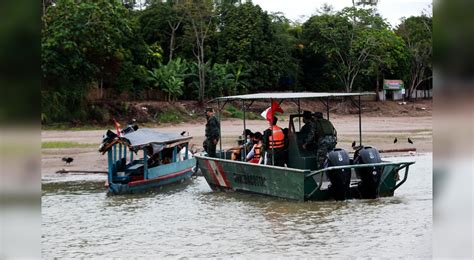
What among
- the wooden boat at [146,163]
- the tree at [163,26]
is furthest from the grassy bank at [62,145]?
the tree at [163,26]

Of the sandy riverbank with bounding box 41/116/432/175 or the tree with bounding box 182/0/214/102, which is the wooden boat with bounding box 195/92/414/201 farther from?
the tree with bounding box 182/0/214/102

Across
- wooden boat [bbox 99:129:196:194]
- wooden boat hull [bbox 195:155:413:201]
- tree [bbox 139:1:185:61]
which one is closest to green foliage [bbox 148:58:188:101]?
tree [bbox 139:1:185:61]

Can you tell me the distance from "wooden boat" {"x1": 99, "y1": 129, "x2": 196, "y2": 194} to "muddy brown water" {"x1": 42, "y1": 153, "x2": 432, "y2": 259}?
0.29 metres

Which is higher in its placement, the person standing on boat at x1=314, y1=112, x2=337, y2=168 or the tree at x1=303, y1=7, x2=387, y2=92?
the tree at x1=303, y1=7, x2=387, y2=92

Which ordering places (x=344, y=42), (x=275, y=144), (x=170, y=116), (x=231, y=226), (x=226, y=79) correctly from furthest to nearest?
(x=344, y=42) < (x=226, y=79) < (x=170, y=116) < (x=275, y=144) < (x=231, y=226)

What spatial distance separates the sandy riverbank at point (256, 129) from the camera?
19406 mm

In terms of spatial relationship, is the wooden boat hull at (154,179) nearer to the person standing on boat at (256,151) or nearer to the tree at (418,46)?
the person standing on boat at (256,151)

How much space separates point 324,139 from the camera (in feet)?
39.2

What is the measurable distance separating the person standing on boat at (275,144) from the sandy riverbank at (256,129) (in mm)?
6968

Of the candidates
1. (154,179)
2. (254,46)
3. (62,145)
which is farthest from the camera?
(254,46)

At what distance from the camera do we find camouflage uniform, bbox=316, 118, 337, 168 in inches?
467

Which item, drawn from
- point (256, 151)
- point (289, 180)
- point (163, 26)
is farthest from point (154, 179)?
point (163, 26)

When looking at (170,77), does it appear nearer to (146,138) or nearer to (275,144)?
(146,138)

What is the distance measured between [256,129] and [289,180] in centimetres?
1529
